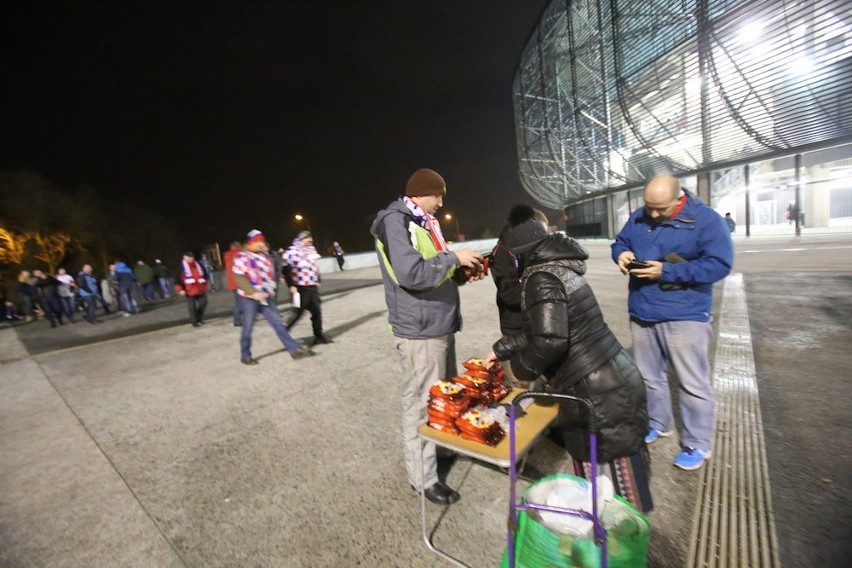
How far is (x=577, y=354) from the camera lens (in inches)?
77.7

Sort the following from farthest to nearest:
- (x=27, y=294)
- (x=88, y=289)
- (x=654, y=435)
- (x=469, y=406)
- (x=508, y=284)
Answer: (x=27, y=294), (x=88, y=289), (x=508, y=284), (x=654, y=435), (x=469, y=406)

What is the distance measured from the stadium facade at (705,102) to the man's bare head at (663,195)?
55.8 feet

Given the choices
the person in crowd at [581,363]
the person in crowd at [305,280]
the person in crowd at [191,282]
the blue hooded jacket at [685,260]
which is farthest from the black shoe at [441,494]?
the person in crowd at [191,282]

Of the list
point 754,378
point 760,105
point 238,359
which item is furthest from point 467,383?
point 760,105

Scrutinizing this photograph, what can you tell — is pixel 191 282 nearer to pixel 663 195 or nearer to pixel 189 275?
pixel 189 275

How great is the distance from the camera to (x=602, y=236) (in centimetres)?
3219

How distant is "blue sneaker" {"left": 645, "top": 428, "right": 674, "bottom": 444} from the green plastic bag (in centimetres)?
178

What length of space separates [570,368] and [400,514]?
141 centimetres

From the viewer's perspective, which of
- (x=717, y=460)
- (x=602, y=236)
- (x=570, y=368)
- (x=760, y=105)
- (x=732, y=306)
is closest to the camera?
(x=570, y=368)

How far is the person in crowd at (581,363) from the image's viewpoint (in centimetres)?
191

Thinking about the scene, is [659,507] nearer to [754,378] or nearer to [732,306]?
[754,378]

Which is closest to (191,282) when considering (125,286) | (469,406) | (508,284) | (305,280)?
(305,280)

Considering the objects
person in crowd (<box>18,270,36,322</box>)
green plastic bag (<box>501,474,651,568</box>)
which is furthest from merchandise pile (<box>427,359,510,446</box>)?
person in crowd (<box>18,270,36,322</box>)

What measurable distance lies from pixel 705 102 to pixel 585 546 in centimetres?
2223
